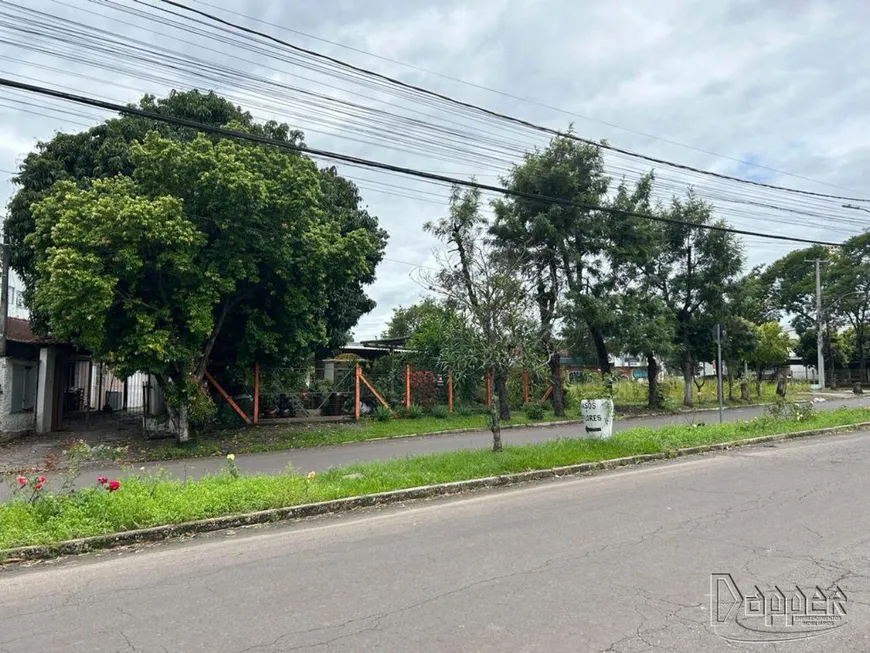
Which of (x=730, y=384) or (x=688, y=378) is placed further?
(x=730, y=384)

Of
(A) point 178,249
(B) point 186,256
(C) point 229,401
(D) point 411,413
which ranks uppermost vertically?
(A) point 178,249

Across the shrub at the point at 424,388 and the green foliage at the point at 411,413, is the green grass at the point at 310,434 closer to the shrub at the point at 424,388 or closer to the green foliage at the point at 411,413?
the green foliage at the point at 411,413

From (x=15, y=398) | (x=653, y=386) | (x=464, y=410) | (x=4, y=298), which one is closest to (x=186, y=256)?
(x=4, y=298)

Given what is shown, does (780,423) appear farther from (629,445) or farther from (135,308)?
(135,308)

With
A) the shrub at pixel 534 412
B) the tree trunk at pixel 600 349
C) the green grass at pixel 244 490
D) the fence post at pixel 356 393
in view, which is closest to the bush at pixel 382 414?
the fence post at pixel 356 393

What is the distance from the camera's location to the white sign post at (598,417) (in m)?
13.4

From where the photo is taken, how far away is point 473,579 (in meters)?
5.49

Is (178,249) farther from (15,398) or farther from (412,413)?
(412,413)

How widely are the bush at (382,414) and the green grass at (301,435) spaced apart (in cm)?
26

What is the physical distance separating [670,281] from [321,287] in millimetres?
18097

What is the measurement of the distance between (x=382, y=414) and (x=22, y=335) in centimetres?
1337

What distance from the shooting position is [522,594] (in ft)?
16.6

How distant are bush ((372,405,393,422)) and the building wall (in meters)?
11.1

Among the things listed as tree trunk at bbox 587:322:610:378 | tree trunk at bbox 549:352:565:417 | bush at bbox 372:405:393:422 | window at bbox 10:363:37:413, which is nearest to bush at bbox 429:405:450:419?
bush at bbox 372:405:393:422
